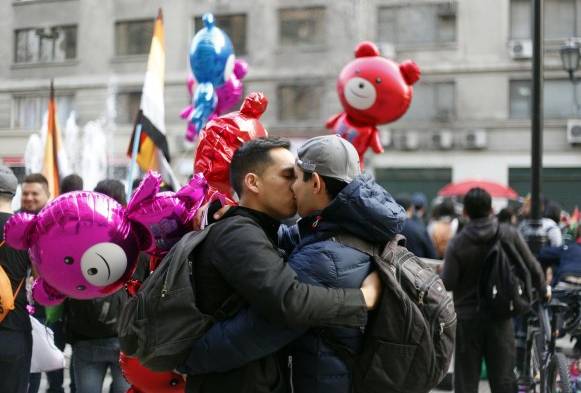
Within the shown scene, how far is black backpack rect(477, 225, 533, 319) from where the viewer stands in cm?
565

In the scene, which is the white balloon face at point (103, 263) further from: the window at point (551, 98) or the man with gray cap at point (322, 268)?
the window at point (551, 98)

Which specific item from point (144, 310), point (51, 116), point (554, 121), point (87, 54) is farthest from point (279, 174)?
point (87, 54)

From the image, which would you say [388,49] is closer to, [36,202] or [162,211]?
[36,202]

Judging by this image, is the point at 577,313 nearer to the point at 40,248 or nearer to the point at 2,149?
the point at 40,248

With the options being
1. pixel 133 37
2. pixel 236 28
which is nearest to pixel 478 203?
pixel 236 28

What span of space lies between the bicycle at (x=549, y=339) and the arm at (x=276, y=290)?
370 centimetres

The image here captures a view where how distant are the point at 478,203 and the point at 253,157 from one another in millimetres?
3327

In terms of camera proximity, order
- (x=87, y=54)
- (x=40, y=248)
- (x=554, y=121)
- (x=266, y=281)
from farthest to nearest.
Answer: (x=87, y=54)
(x=554, y=121)
(x=40, y=248)
(x=266, y=281)

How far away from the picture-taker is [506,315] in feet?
18.8

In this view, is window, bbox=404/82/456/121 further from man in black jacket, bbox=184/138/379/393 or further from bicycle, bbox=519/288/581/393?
man in black jacket, bbox=184/138/379/393

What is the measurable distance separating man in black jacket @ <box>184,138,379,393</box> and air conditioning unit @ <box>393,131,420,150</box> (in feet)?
73.7

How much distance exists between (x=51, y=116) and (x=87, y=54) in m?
21.1

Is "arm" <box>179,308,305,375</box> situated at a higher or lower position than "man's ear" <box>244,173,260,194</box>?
lower

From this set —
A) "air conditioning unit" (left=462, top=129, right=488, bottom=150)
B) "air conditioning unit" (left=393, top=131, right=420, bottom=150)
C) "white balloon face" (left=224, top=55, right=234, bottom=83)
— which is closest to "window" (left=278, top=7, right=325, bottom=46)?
"air conditioning unit" (left=393, top=131, right=420, bottom=150)
